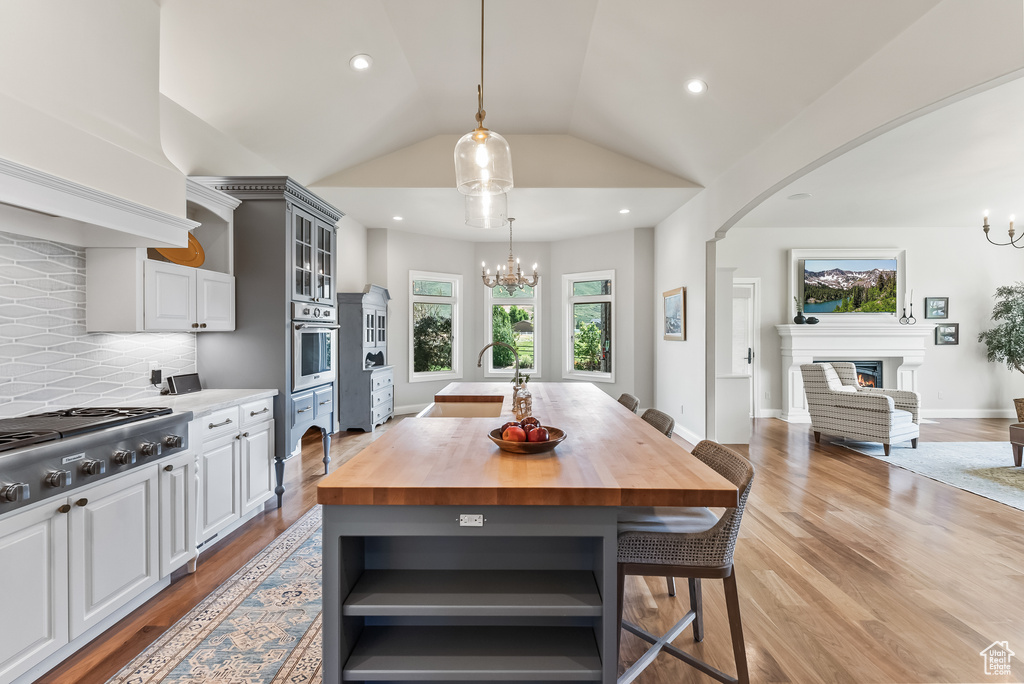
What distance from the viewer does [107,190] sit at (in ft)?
6.69

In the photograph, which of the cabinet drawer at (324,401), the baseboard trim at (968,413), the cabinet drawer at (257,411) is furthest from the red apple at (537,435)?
the baseboard trim at (968,413)

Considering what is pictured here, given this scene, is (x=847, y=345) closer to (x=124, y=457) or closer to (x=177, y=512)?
(x=177, y=512)

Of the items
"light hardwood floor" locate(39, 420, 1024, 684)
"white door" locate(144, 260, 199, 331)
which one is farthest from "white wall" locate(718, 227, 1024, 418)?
"white door" locate(144, 260, 199, 331)

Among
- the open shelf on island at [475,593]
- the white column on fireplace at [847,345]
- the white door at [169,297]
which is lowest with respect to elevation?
the open shelf on island at [475,593]

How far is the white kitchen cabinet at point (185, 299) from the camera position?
2656mm

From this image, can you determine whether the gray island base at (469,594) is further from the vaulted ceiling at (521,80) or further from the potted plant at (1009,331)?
the potted plant at (1009,331)

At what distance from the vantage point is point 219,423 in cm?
276

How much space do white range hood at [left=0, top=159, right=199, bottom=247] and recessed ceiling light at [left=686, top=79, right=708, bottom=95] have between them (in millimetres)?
3393

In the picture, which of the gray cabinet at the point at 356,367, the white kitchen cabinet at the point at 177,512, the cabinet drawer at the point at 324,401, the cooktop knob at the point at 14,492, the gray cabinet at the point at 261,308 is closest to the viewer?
the cooktop knob at the point at 14,492

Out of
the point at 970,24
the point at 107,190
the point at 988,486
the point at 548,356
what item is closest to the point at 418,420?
the point at 107,190

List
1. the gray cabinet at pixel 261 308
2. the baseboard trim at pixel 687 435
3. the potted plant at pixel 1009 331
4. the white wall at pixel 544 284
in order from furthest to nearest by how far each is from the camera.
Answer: the white wall at pixel 544 284, the potted plant at pixel 1009 331, the baseboard trim at pixel 687 435, the gray cabinet at pixel 261 308

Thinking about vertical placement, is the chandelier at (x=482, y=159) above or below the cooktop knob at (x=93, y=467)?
above

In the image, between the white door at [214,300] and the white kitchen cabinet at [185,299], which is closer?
the white kitchen cabinet at [185,299]

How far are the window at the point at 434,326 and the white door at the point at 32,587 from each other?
5464mm
